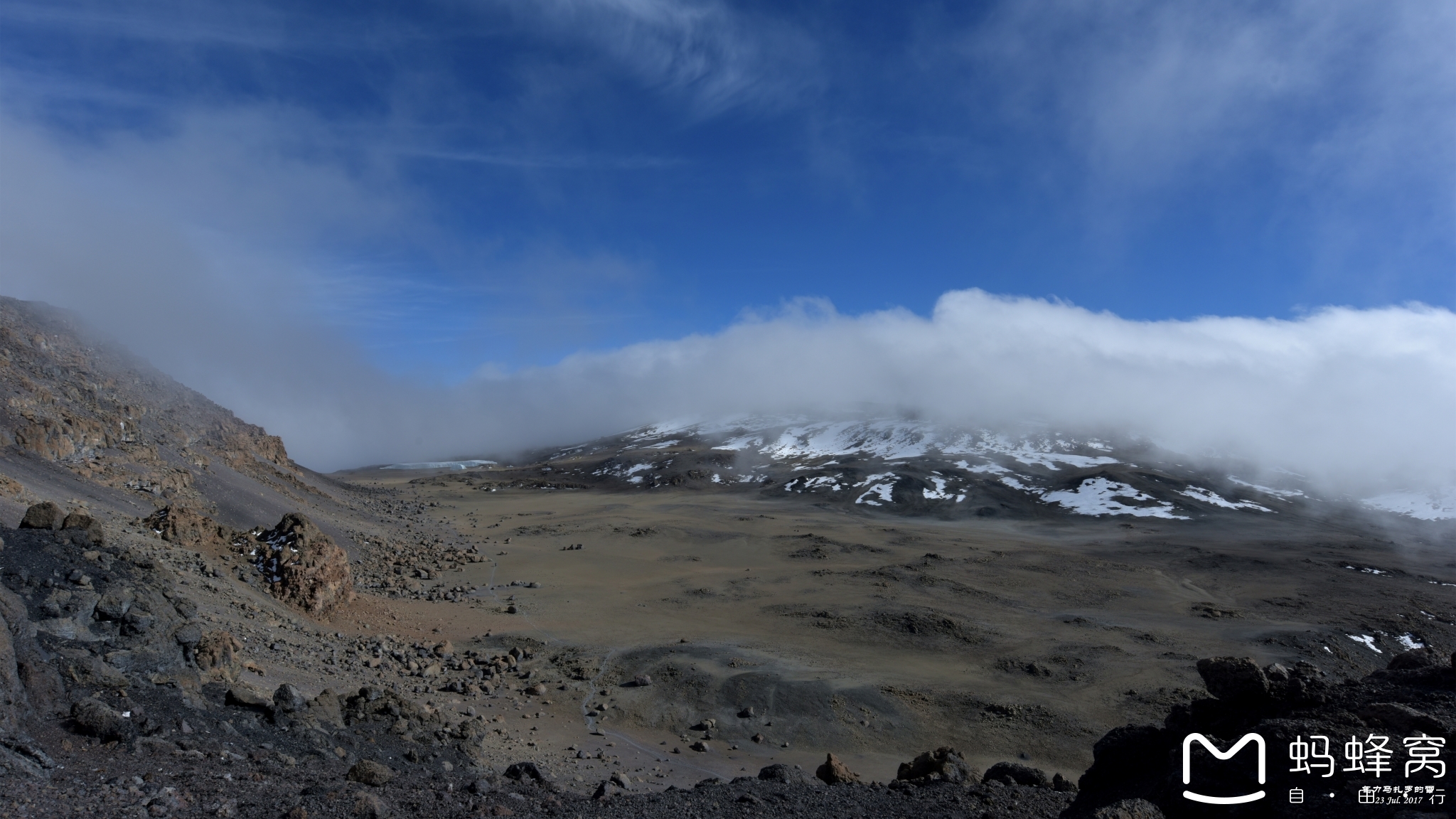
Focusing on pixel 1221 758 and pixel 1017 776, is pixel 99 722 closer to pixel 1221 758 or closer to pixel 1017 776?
pixel 1017 776

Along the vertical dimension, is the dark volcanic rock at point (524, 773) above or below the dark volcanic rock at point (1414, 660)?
below

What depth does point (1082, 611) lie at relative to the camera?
3212 cm

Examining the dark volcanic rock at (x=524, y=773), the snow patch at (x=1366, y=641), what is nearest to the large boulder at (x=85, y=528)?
the dark volcanic rock at (x=524, y=773)

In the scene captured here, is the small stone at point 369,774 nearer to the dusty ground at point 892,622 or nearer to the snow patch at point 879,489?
the dusty ground at point 892,622

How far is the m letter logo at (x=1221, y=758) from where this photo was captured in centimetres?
762

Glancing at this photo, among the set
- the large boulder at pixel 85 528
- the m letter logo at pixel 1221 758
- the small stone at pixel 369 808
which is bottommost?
the small stone at pixel 369 808

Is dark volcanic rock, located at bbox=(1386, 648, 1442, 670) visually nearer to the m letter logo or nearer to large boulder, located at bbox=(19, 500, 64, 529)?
the m letter logo

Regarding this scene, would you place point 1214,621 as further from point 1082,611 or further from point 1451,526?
point 1451,526

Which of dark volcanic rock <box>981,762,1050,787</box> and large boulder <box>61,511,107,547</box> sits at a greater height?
large boulder <box>61,511,107,547</box>

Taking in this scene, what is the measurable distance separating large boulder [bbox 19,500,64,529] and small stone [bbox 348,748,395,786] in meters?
9.70

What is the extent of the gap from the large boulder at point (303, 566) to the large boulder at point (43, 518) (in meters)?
6.62

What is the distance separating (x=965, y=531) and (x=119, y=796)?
58.1 meters

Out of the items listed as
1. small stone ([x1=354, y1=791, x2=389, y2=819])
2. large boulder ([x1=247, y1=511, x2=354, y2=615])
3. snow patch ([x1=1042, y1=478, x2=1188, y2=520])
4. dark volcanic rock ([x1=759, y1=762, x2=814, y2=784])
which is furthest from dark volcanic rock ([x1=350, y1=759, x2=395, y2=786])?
snow patch ([x1=1042, y1=478, x2=1188, y2=520])

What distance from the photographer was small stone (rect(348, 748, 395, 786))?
349 inches
